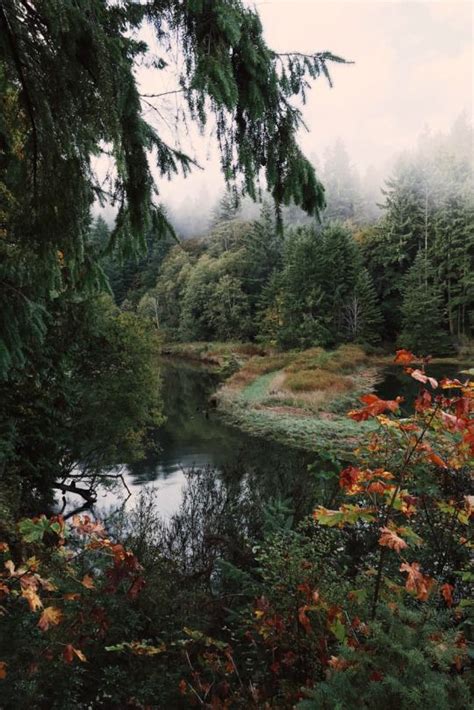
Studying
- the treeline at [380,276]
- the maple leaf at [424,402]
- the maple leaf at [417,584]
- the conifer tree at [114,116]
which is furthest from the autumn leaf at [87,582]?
Answer: the treeline at [380,276]

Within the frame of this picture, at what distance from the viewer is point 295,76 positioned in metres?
2.85

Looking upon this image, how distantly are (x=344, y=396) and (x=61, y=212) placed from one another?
18048 millimetres

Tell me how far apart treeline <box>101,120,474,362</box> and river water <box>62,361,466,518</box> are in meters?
10.8

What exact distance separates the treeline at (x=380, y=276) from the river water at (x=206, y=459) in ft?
35.5

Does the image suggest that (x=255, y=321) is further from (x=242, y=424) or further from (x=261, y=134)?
(x=261, y=134)

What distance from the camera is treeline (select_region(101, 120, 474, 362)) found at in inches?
1272

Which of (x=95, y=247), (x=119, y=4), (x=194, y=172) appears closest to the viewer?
(x=119, y=4)

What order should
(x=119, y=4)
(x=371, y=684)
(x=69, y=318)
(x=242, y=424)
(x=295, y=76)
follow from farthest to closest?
1. (x=242, y=424)
2. (x=69, y=318)
3. (x=295, y=76)
4. (x=119, y=4)
5. (x=371, y=684)

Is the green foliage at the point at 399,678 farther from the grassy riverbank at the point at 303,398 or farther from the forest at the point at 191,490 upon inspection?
the grassy riverbank at the point at 303,398

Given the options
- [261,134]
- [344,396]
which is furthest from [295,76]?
[344,396]

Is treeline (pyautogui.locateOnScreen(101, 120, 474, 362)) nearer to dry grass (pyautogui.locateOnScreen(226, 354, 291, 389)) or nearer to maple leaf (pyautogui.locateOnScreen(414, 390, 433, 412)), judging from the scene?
dry grass (pyautogui.locateOnScreen(226, 354, 291, 389))

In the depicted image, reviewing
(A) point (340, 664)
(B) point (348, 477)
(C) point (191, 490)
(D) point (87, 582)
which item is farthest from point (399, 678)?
(C) point (191, 490)

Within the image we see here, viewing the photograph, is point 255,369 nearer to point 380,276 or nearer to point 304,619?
point 380,276

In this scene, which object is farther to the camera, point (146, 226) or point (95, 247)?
point (95, 247)
